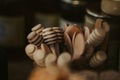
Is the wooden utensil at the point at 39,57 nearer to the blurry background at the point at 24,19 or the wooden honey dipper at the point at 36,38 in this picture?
the wooden honey dipper at the point at 36,38

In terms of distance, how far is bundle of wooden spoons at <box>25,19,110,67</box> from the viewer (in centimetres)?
47

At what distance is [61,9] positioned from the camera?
807 millimetres

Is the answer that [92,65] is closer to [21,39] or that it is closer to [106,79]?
[106,79]

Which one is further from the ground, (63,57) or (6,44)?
(63,57)

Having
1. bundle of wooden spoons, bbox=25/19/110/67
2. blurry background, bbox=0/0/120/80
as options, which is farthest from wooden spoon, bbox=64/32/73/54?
blurry background, bbox=0/0/120/80

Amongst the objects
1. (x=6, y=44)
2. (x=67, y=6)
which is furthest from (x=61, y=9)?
(x=6, y=44)

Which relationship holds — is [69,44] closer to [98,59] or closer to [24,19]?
[98,59]

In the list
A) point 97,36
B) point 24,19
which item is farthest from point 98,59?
point 24,19

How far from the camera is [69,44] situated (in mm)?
491

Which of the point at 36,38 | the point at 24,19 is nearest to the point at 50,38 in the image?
the point at 36,38

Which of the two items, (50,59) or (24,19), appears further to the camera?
(24,19)

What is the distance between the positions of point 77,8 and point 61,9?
0.05 metres

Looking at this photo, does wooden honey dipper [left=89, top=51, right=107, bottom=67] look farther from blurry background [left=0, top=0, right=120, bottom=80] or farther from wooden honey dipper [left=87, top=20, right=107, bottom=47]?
blurry background [left=0, top=0, right=120, bottom=80]

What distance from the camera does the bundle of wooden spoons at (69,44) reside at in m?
0.47
